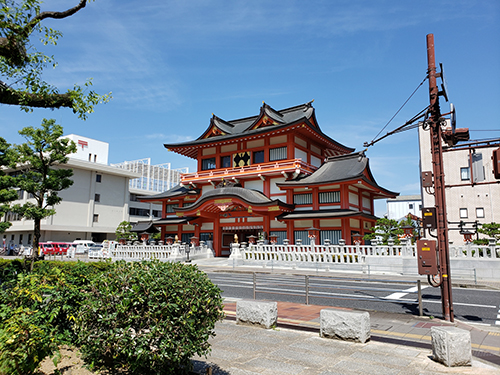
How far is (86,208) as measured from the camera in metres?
51.5

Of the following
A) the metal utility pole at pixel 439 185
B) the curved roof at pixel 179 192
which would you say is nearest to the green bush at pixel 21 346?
the metal utility pole at pixel 439 185

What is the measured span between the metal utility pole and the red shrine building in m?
17.4

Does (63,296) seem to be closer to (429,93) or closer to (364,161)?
(429,93)

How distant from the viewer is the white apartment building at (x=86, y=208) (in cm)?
4850

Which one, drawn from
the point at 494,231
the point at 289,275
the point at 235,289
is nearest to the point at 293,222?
the point at 289,275

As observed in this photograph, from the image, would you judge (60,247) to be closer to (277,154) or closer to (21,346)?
(277,154)

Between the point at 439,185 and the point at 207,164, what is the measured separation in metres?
30.4

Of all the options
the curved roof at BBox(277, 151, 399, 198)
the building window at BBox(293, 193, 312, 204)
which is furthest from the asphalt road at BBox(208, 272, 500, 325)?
the building window at BBox(293, 193, 312, 204)

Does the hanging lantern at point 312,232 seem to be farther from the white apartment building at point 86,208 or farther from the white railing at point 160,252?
the white apartment building at point 86,208

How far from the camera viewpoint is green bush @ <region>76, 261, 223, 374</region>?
12.4 feet

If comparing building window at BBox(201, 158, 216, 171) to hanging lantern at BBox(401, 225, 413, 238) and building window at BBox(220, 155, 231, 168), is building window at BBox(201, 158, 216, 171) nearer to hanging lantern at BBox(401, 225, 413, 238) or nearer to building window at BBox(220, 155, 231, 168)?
building window at BBox(220, 155, 231, 168)

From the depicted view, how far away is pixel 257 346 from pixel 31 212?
21.7 metres

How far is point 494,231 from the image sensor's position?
22.7 meters

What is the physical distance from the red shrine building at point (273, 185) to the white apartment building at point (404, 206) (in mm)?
35912
